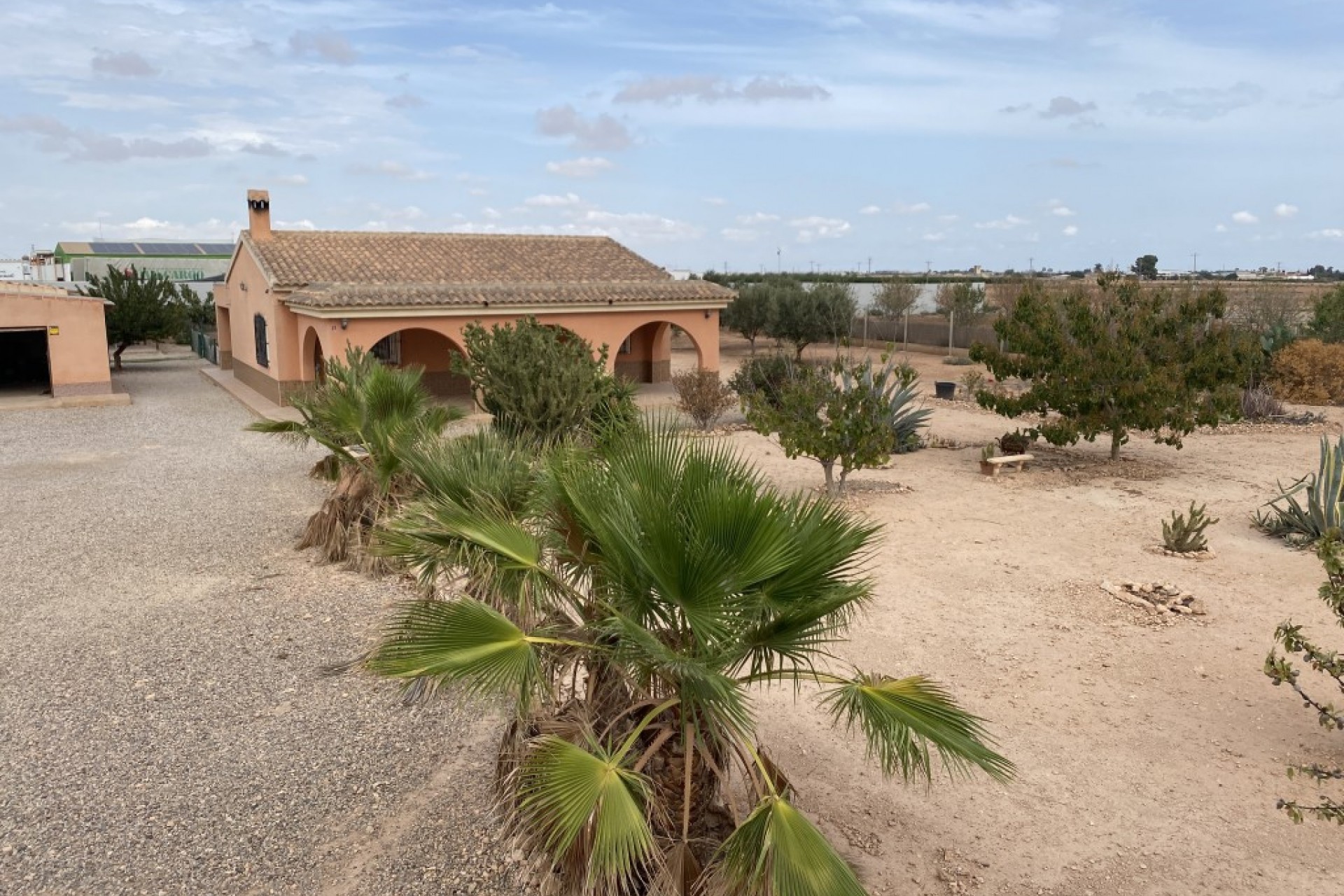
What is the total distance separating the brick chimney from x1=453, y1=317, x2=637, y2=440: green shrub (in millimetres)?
12761

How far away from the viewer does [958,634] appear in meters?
7.97

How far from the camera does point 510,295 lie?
851 inches

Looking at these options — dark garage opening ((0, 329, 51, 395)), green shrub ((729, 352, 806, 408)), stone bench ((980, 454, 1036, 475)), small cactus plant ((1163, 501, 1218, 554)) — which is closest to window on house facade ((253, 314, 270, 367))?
dark garage opening ((0, 329, 51, 395))

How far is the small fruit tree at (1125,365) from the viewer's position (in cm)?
1391

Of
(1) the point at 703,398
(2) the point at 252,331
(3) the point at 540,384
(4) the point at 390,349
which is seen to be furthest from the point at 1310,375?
(2) the point at 252,331

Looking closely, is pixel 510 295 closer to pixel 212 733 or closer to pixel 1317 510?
pixel 1317 510

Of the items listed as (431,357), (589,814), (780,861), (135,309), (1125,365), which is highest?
(135,309)

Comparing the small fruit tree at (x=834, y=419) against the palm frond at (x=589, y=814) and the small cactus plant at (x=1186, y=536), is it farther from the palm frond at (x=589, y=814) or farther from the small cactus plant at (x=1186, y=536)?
the palm frond at (x=589, y=814)

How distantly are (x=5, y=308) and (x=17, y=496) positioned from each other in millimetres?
11557

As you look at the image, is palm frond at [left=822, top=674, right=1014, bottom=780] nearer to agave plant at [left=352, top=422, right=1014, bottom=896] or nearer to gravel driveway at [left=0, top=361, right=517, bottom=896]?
agave plant at [left=352, top=422, right=1014, bottom=896]

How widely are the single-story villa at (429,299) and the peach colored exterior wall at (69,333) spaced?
3.32 metres

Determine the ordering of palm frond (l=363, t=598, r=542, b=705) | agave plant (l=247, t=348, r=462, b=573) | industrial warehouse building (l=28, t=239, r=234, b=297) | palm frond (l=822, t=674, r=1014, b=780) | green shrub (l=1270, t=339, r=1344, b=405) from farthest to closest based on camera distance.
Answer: industrial warehouse building (l=28, t=239, r=234, b=297) → green shrub (l=1270, t=339, r=1344, b=405) → agave plant (l=247, t=348, r=462, b=573) → palm frond (l=363, t=598, r=542, b=705) → palm frond (l=822, t=674, r=1014, b=780)

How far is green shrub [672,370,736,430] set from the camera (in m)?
18.5

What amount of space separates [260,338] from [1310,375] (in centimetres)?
2318
